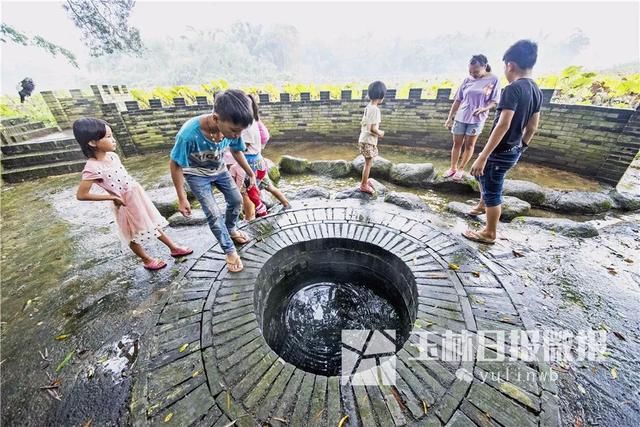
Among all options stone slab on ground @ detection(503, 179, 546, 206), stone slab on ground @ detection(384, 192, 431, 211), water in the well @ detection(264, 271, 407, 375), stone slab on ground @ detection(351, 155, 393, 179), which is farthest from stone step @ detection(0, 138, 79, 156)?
stone slab on ground @ detection(503, 179, 546, 206)

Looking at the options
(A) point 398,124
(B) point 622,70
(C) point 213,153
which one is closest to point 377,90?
(C) point 213,153

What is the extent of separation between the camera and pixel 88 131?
1858 mm

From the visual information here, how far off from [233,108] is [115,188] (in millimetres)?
1240

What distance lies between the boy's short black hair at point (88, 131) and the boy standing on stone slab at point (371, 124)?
2.55 metres

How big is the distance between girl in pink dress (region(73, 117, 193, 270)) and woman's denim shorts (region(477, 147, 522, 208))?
3.01m

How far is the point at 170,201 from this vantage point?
3.47 m

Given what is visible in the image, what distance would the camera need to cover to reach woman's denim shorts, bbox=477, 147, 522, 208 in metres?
2.28

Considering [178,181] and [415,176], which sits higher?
[178,181]

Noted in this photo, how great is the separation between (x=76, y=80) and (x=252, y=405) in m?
50.8

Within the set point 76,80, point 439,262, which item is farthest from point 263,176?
point 76,80

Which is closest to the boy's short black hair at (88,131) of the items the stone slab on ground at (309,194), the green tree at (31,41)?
the stone slab on ground at (309,194)

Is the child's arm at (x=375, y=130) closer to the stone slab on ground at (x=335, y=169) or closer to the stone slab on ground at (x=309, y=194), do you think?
the stone slab on ground at (x=309, y=194)

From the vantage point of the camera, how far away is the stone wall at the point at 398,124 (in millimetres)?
4051

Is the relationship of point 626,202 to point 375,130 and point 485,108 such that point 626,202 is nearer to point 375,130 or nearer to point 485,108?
point 485,108
